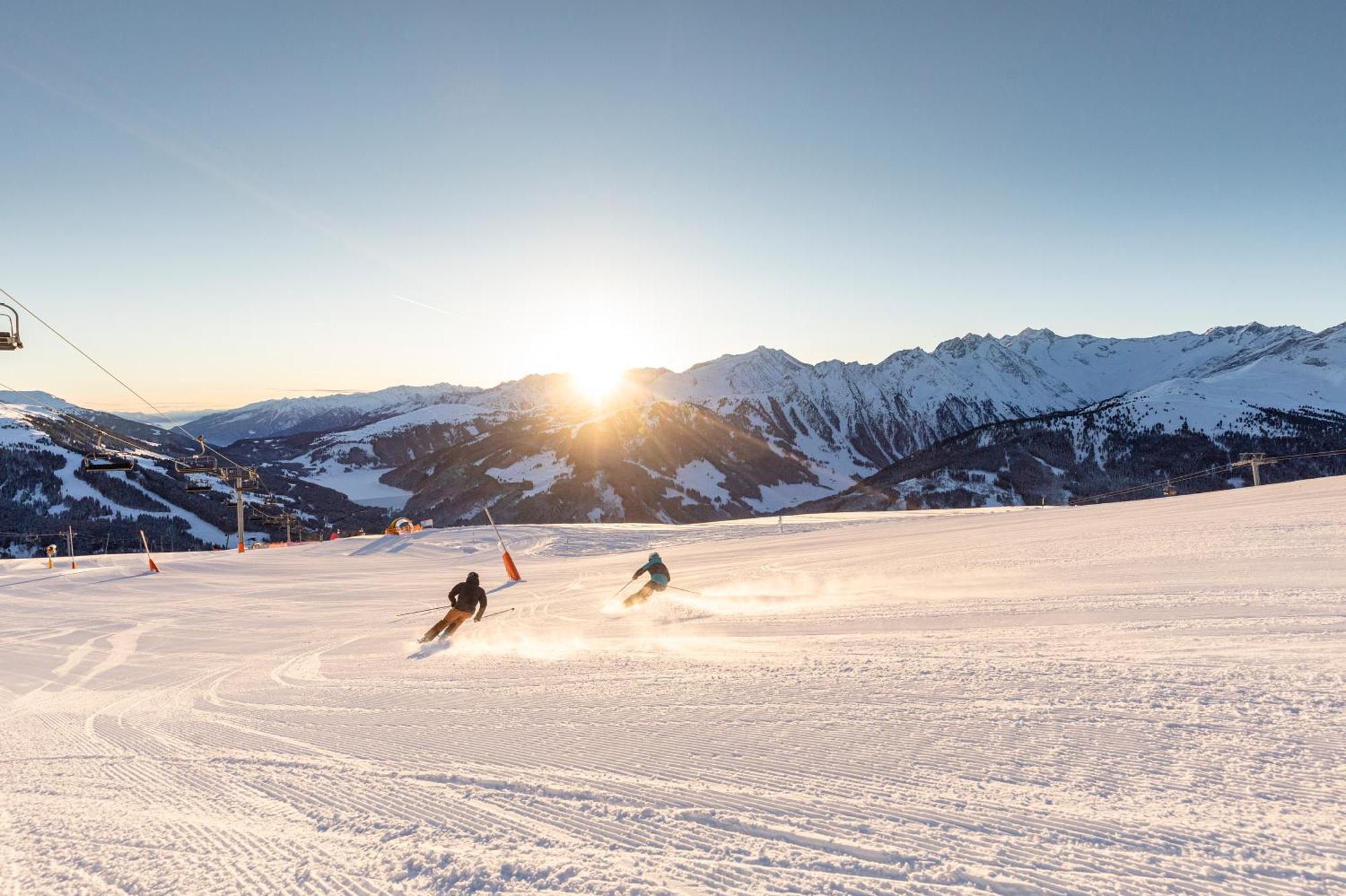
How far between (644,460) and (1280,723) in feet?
583

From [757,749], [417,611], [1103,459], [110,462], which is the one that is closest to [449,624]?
[417,611]

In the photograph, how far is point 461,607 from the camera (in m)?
12.6

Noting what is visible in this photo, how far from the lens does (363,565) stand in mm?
28797

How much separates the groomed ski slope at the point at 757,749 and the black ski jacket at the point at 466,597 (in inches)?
21.5

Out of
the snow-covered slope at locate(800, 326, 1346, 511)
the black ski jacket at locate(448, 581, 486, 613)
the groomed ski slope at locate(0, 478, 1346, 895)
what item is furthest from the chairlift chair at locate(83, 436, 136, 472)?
the snow-covered slope at locate(800, 326, 1346, 511)

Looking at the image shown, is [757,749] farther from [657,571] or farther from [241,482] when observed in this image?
[241,482]

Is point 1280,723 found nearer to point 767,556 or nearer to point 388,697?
point 388,697

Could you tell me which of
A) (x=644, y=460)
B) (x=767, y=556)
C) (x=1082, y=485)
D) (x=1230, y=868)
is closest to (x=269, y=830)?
(x=1230, y=868)

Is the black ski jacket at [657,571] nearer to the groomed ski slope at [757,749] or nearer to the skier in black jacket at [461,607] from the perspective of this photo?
the groomed ski slope at [757,749]

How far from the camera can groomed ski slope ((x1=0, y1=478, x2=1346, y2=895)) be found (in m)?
3.58

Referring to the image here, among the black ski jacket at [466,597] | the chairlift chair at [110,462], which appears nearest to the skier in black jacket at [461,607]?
the black ski jacket at [466,597]

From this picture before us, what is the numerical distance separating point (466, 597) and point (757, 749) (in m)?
8.83

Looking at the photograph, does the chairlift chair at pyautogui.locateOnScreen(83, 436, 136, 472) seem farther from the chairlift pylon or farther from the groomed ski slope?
the groomed ski slope

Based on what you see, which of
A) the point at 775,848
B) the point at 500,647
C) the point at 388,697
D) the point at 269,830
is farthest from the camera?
the point at 500,647
